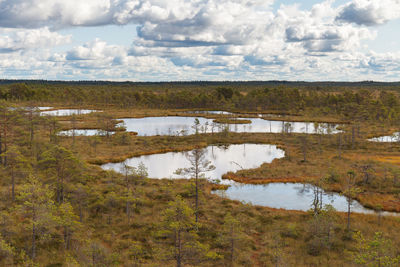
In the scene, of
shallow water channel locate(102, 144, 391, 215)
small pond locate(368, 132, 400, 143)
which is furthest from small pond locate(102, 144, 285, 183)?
small pond locate(368, 132, 400, 143)

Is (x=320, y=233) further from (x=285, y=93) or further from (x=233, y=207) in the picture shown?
(x=285, y=93)

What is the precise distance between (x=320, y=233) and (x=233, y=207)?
35.2 ft

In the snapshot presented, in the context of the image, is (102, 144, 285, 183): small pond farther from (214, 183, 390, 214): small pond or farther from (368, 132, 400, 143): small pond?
(368, 132, 400, 143): small pond

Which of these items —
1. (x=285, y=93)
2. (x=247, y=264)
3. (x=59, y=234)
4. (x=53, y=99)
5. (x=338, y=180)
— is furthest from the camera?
(x=53, y=99)

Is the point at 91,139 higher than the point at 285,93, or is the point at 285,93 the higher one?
the point at 285,93

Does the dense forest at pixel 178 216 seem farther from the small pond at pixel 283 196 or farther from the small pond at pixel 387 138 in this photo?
the small pond at pixel 387 138

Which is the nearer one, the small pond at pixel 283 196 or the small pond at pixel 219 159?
the small pond at pixel 283 196

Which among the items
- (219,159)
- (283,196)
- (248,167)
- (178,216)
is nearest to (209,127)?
(219,159)

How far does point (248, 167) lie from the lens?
52906 mm

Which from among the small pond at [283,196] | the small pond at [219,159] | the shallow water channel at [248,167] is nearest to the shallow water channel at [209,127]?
the small pond at [219,159]

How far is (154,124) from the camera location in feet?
355

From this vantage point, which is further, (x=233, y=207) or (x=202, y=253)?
(x=233, y=207)

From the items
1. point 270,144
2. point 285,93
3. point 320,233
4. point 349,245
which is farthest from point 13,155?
point 285,93

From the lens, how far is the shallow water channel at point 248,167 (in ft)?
122
